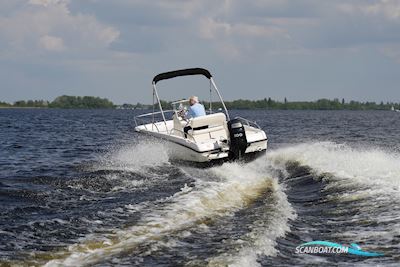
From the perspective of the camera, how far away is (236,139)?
48.4ft

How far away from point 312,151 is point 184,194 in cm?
885

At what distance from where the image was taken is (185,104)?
19422 millimetres

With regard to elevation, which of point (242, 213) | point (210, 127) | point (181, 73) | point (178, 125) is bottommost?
point (242, 213)

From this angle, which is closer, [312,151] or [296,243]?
[296,243]

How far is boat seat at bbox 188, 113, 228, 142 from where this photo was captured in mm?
15789

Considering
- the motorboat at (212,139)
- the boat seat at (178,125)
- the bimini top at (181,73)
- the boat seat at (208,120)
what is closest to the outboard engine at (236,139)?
the motorboat at (212,139)

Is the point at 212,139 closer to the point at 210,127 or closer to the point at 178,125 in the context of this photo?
the point at 210,127

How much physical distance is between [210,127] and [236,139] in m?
1.55

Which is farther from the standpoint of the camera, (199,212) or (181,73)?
(181,73)

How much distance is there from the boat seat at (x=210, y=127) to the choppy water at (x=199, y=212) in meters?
1.00

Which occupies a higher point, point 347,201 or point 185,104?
point 185,104

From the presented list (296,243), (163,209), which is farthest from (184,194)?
(296,243)

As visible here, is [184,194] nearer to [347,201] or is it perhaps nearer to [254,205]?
[254,205]

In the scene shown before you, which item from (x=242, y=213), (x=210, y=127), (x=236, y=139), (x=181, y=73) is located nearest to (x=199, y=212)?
(x=242, y=213)
